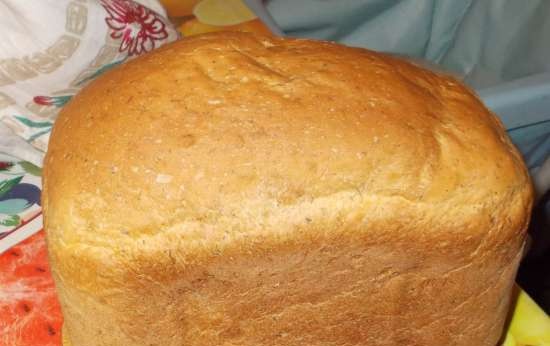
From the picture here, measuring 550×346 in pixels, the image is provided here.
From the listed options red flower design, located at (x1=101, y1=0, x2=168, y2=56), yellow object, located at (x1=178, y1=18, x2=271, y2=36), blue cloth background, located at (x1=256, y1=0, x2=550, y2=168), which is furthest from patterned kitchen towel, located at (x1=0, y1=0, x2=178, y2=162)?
blue cloth background, located at (x1=256, y1=0, x2=550, y2=168)

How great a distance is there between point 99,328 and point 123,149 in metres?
0.23

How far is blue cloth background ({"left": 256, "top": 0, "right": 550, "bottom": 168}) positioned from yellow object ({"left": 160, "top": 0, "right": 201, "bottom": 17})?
0.51 metres

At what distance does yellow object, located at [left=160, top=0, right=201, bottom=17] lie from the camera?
5.98 feet

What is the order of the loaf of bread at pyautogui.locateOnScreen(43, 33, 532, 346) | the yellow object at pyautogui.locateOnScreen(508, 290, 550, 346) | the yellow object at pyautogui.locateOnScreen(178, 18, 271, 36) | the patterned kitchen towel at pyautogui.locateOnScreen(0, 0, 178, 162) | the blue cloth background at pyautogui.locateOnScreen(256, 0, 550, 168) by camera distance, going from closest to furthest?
the loaf of bread at pyautogui.locateOnScreen(43, 33, 532, 346), the yellow object at pyautogui.locateOnScreen(508, 290, 550, 346), the patterned kitchen towel at pyautogui.locateOnScreen(0, 0, 178, 162), the yellow object at pyautogui.locateOnScreen(178, 18, 271, 36), the blue cloth background at pyautogui.locateOnScreen(256, 0, 550, 168)

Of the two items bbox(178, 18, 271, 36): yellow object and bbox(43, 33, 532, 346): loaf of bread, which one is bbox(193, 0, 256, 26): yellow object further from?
bbox(43, 33, 532, 346): loaf of bread

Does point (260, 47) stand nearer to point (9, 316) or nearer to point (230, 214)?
point (230, 214)

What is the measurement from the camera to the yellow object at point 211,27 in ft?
5.85

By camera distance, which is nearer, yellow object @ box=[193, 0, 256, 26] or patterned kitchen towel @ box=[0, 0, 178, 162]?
patterned kitchen towel @ box=[0, 0, 178, 162]

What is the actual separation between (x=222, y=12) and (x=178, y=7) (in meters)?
0.12

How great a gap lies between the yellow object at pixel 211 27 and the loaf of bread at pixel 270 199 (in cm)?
91

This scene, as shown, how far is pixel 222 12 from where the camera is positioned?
1861mm

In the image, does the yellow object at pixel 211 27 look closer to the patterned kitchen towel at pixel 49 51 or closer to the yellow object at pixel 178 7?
the yellow object at pixel 178 7

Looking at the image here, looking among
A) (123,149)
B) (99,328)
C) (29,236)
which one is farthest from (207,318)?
(29,236)

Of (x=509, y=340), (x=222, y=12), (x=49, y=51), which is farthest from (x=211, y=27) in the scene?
(x=509, y=340)
